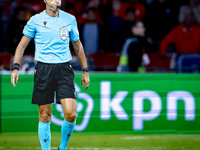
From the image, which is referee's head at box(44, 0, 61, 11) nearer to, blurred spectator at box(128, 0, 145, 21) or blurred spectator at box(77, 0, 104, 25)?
blurred spectator at box(77, 0, 104, 25)

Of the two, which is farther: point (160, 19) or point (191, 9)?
point (191, 9)

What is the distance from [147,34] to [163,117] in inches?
143

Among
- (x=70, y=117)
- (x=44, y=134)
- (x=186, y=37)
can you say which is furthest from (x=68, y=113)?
(x=186, y=37)

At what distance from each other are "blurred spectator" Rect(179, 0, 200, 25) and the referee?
667 cm

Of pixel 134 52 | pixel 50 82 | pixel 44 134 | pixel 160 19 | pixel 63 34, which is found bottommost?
pixel 44 134

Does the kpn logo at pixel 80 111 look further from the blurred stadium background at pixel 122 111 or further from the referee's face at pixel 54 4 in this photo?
the referee's face at pixel 54 4

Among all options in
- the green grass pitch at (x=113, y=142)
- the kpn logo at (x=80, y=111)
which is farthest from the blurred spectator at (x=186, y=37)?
the kpn logo at (x=80, y=111)

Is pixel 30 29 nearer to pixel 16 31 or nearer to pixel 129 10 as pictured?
pixel 16 31

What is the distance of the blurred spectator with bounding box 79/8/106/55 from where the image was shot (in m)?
10.6

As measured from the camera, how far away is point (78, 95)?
796 centimetres

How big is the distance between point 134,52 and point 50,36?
387 cm

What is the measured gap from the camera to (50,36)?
4992 millimetres

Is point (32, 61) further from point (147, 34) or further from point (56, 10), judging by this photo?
point (56, 10)

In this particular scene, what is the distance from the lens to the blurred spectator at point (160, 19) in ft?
36.7
